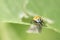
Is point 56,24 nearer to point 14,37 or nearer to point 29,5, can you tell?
point 29,5

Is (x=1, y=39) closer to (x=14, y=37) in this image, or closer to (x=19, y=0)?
(x=14, y=37)

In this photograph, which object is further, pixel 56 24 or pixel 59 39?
pixel 59 39

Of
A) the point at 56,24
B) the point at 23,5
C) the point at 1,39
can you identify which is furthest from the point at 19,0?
the point at 1,39

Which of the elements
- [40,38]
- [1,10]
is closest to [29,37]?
[40,38]

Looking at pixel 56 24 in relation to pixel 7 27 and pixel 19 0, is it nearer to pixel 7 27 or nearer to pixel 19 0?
pixel 19 0

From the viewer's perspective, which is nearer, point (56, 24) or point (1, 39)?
point (56, 24)
